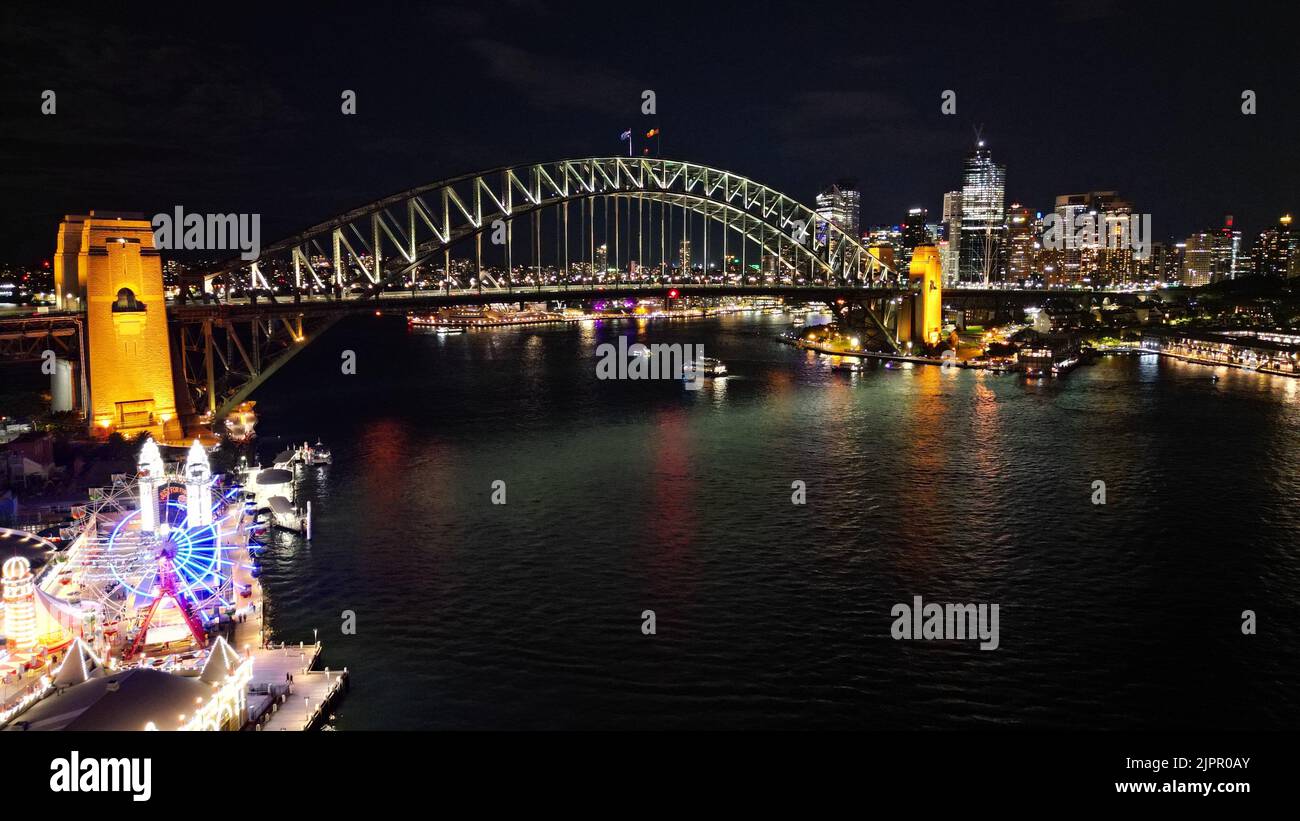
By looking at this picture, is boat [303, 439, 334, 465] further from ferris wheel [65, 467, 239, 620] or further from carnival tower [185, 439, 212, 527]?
carnival tower [185, 439, 212, 527]

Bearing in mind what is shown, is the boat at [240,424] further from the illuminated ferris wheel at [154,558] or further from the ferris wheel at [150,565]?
the ferris wheel at [150,565]

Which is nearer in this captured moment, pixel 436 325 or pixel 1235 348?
pixel 1235 348

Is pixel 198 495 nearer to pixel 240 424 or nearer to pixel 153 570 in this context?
pixel 153 570

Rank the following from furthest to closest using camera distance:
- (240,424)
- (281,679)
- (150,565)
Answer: (240,424)
(150,565)
(281,679)

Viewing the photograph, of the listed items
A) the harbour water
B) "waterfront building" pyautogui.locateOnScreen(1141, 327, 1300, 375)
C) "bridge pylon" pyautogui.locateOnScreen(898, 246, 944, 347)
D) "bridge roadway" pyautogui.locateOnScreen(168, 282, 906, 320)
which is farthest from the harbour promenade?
"waterfront building" pyautogui.locateOnScreen(1141, 327, 1300, 375)

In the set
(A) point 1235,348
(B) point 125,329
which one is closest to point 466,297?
(B) point 125,329
